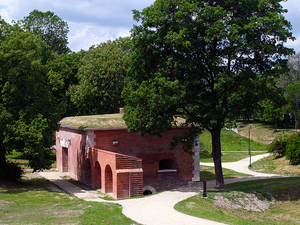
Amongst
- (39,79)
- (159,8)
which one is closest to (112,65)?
(39,79)

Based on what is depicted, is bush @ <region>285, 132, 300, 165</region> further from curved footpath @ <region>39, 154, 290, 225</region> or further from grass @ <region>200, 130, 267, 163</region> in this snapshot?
grass @ <region>200, 130, 267, 163</region>

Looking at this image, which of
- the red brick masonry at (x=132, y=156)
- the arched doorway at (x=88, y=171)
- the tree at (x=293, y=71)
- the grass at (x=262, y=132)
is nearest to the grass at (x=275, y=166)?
the red brick masonry at (x=132, y=156)

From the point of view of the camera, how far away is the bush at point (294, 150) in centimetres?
2445

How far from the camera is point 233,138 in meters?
52.1

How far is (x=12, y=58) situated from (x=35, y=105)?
10.1 feet

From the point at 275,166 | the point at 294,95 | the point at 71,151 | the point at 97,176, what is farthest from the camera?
the point at 294,95

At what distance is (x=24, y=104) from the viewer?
20.0m

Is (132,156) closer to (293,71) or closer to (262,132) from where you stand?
(262,132)

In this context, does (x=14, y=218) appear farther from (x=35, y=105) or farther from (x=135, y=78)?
(x=135, y=78)

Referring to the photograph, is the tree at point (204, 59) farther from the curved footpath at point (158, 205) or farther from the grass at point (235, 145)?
the grass at point (235, 145)

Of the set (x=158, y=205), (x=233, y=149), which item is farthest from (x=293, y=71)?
(x=158, y=205)

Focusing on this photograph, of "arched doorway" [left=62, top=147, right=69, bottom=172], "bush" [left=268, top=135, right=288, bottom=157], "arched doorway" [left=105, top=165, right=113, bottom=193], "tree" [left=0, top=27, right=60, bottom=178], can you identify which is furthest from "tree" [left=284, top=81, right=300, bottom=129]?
"tree" [left=0, top=27, right=60, bottom=178]

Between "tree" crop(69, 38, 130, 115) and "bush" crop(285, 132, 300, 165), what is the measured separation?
61.0ft

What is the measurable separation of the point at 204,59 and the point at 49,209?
10474 mm
